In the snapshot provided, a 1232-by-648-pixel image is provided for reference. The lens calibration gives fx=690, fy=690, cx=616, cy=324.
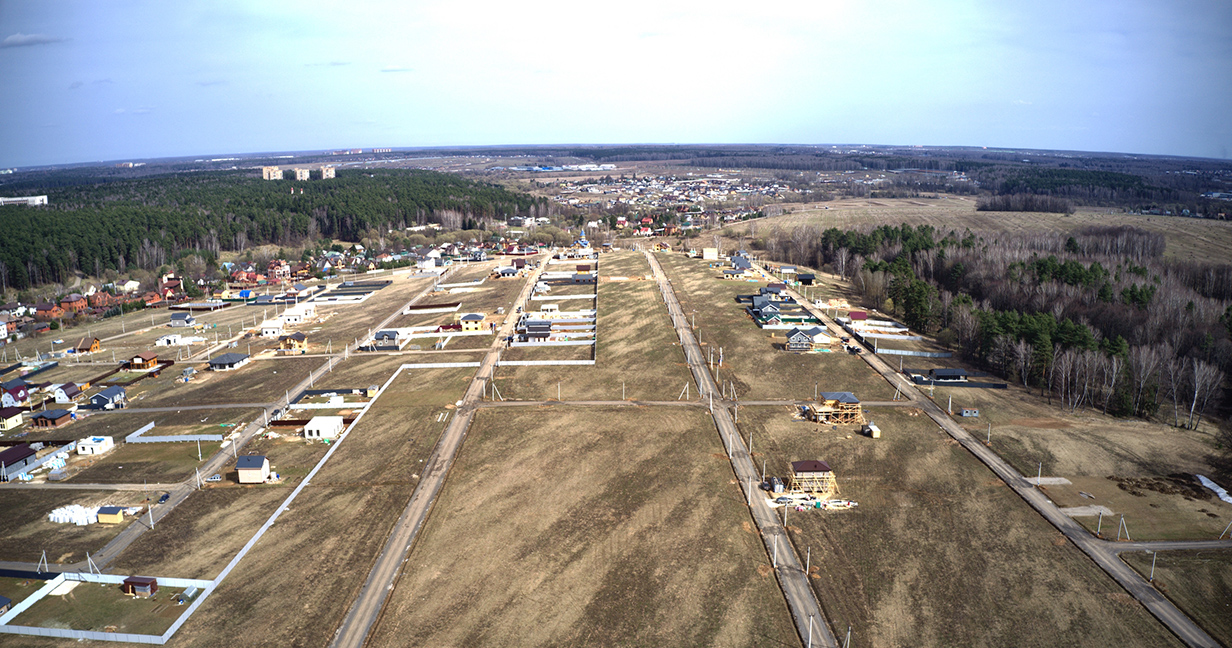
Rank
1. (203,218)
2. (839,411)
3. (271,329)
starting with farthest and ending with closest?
1. (203,218)
2. (271,329)
3. (839,411)

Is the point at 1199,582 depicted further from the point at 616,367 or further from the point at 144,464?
the point at 144,464

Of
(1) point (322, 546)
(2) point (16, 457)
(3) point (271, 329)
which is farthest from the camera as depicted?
(3) point (271, 329)

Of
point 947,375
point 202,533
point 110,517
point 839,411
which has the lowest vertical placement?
point 202,533

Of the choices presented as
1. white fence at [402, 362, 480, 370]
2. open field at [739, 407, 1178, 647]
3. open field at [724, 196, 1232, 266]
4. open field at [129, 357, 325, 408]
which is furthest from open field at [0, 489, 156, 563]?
open field at [724, 196, 1232, 266]

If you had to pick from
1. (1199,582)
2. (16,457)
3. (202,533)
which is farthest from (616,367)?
(16,457)

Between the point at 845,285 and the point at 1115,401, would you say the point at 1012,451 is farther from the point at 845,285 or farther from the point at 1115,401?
the point at 845,285

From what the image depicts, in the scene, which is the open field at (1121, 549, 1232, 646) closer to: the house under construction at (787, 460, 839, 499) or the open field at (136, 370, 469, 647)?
the house under construction at (787, 460, 839, 499)

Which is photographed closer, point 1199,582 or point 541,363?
point 1199,582

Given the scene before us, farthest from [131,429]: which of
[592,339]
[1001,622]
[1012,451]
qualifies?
[1012,451]

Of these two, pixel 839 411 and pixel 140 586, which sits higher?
pixel 839 411
